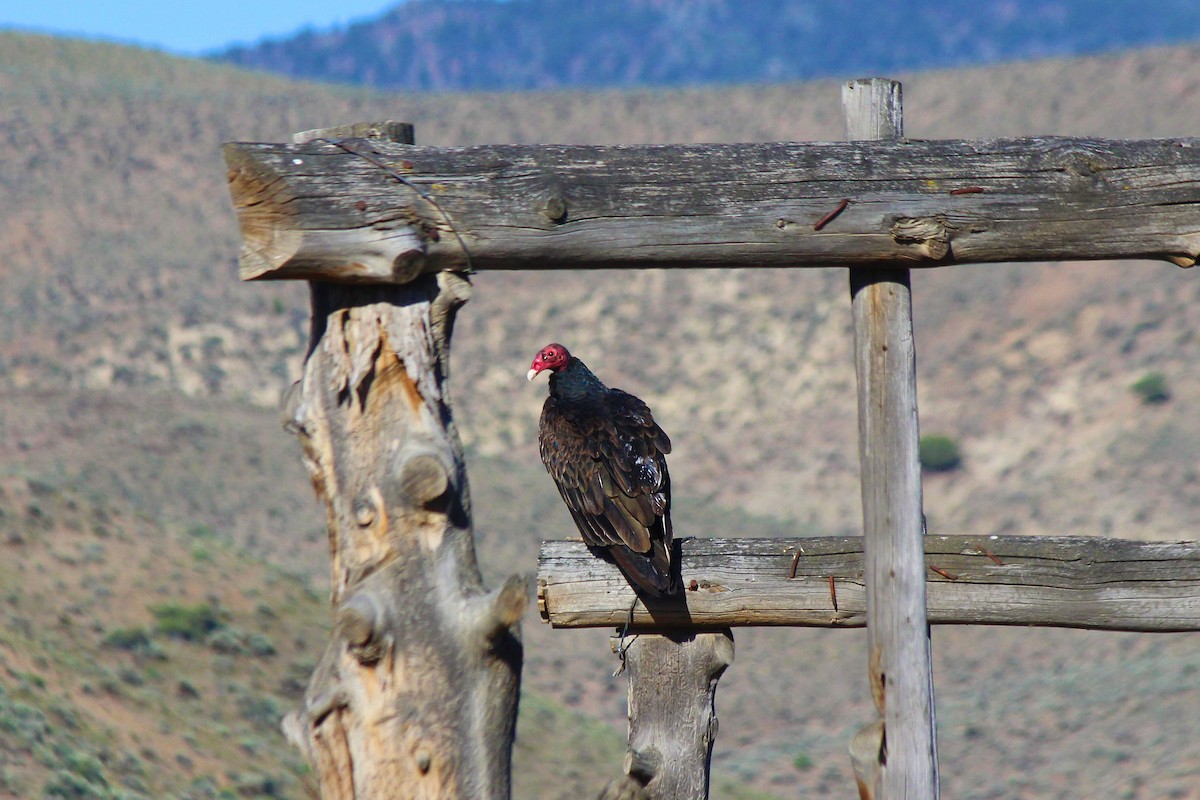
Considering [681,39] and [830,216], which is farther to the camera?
[681,39]

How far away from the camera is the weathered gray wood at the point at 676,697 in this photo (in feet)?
11.8

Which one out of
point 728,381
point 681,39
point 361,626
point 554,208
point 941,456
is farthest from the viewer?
point 681,39

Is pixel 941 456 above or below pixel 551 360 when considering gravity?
below

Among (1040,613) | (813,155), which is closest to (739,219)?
(813,155)

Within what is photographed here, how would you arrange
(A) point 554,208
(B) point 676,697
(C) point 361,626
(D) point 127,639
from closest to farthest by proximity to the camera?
(C) point 361,626 < (A) point 554,208 < (B) point 676,697 < (D) point 127,639

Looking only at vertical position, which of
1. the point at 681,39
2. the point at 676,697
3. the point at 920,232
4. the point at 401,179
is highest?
the point at 681,39

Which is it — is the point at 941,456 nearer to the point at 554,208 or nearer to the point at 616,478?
the point at 616,478

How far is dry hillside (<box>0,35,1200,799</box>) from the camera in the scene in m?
17.0

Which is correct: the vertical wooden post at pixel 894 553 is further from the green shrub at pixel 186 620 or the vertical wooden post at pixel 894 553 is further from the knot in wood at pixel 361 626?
the green shrub at pixel 186 620

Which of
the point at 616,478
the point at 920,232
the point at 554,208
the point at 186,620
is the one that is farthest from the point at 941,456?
the point at 554,208

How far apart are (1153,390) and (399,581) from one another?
2532cm

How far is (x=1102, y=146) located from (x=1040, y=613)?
1.25 meters

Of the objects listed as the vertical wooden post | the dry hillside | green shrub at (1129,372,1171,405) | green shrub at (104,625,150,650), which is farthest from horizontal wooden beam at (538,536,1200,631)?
green shrub at (1129,372,1171,405)

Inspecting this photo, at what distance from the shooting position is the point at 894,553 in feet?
10.9
